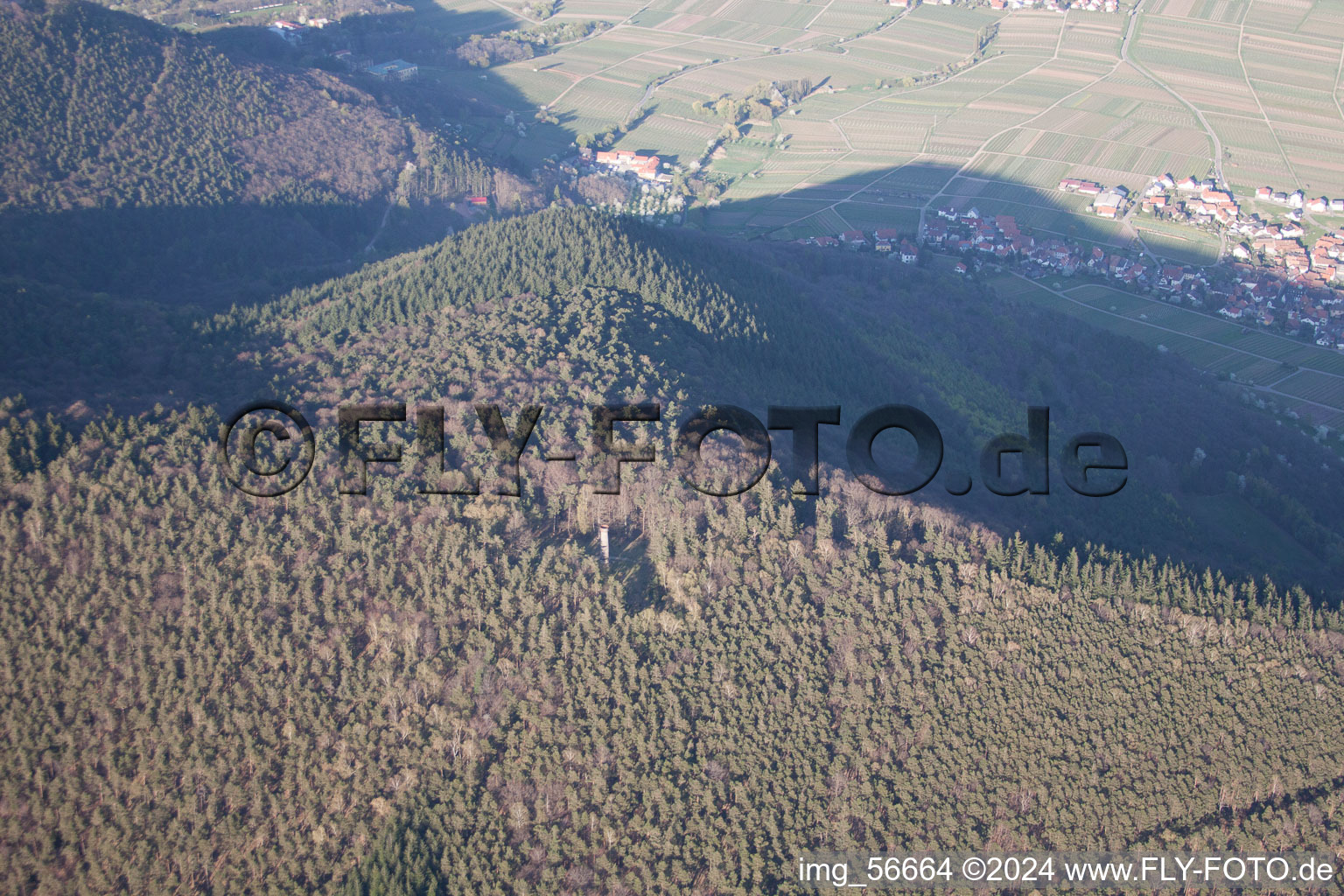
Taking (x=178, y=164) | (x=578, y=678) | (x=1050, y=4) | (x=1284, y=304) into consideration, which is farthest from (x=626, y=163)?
(x=578, y=678)

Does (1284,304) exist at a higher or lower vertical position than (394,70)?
lower

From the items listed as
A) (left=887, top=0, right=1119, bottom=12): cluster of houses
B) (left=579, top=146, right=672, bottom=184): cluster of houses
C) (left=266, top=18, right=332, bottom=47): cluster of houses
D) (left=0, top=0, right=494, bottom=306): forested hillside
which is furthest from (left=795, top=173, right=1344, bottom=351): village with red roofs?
(left=266, top=18, right=332, bottom=47): cluster of houses

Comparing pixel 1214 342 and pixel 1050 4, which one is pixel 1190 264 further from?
pixel 1050 4

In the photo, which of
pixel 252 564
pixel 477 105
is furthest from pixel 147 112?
pixel 252 564

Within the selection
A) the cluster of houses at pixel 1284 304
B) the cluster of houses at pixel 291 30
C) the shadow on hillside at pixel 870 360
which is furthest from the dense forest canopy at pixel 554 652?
the cluster of houses at pixel 291 30

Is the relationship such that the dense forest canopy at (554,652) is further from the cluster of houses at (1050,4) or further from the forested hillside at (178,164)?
the cluster of houses at (1050,4)
